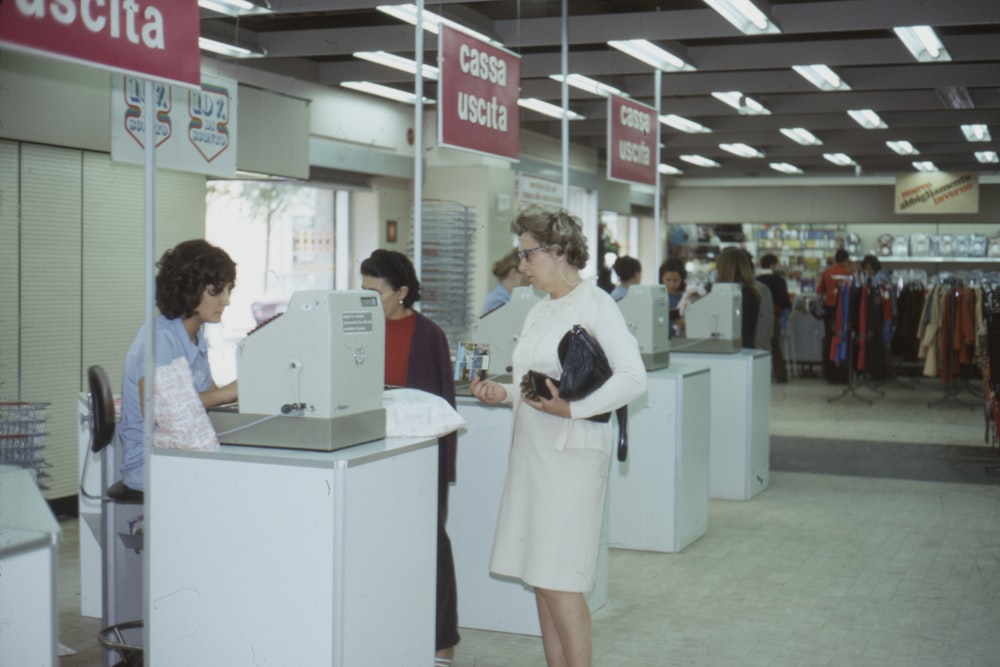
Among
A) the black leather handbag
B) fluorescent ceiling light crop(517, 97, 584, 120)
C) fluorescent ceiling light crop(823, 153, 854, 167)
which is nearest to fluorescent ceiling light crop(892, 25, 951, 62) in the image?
fluorescent ceiling light crop(517, 97, 584, 120)

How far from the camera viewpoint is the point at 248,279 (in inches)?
348

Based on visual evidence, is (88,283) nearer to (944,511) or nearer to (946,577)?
(946,577)

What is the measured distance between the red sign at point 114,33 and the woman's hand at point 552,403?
1250 millimetres

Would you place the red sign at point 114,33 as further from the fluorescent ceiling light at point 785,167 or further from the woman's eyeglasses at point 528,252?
the fluorescent ceiling light at point 785,167

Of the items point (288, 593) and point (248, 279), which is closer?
point (288, 593)

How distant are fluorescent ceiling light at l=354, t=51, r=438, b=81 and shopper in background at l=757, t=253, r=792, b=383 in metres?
5.73

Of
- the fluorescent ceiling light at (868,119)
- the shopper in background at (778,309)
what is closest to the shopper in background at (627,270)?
the fluorescent ceiling light at (868,119)

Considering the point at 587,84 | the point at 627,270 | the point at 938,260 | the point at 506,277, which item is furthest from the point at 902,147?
the point at 506,277

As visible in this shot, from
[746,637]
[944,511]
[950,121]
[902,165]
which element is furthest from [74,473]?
[902,165]

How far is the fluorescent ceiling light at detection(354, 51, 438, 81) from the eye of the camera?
8641 millimetres

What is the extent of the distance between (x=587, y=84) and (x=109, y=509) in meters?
7.03

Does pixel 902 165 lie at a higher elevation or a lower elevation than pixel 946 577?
higher

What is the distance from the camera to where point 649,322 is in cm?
606

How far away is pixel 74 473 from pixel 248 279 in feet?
8.57
